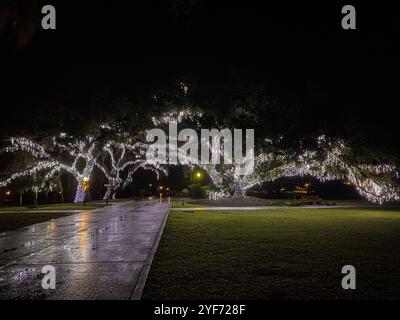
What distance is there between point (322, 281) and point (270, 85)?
706 cm

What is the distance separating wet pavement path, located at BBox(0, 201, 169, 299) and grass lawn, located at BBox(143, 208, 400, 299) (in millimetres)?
475

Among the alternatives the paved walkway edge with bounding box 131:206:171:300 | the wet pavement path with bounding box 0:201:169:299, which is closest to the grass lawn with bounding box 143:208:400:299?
the paved walkway edge with bounding box 131:206:171:300

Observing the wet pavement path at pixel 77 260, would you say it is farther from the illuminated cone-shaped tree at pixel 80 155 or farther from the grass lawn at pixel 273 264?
the illuminated cone-shaped tree at pixel 80 155

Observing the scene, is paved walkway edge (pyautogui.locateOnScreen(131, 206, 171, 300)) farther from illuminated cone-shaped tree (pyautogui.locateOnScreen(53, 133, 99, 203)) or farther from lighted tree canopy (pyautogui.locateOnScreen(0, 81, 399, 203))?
illuminated cone-shaped tree (pyautogui.locateOnScreen(53, 133, 99, 203))

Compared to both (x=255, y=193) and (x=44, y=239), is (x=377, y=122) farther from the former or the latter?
(x=255, y=193)

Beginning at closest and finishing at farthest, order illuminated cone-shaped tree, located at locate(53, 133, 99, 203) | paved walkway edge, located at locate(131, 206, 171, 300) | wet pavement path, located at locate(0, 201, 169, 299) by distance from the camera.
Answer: paved walkway edge, located at locate(131, 206, 171, 300) → wet pavement path, located at locate(0, 201, 169, 299) → illuminated cone-shaped tree, located at locate(53, 133, 99, 203)

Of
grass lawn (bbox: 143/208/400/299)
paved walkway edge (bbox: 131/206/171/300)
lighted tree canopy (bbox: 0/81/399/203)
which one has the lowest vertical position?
grass lawn (bbox: 143/208/400/299)

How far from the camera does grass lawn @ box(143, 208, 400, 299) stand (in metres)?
5.20

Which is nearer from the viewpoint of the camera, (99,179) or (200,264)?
(200,264)

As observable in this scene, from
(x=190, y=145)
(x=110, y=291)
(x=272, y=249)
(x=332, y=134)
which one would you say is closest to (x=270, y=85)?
(x=332, y=134)

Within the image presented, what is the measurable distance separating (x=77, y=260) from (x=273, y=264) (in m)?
3.93

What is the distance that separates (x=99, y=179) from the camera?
46594 mm

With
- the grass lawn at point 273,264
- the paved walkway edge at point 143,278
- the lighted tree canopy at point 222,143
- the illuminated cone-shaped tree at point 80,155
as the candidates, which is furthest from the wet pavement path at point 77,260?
the illuminated cone-shaped tree at point 80,155

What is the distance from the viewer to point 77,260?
7180mm
